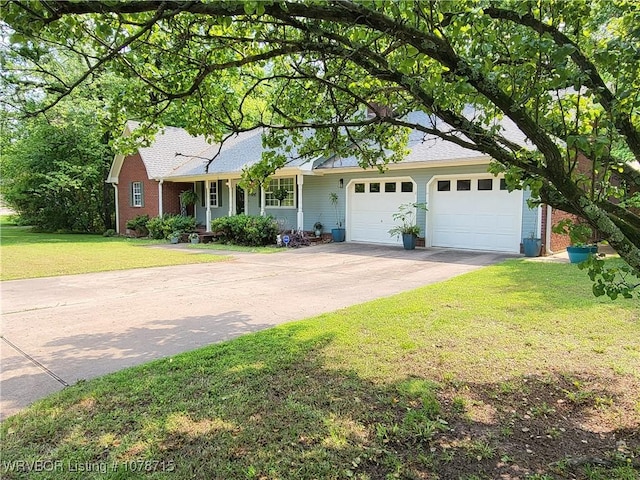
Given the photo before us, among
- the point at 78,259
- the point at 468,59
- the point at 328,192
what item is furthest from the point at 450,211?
the point at 468,59

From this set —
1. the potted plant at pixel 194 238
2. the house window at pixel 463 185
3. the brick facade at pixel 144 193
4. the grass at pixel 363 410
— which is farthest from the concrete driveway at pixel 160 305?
the brick facade at pixel 144 193

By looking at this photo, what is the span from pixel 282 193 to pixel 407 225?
591cm

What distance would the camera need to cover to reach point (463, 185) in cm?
1343

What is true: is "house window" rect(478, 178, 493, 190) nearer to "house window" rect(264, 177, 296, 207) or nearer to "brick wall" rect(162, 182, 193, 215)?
"house window" rect(264, 177, 296, 207)

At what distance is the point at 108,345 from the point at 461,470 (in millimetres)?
3939

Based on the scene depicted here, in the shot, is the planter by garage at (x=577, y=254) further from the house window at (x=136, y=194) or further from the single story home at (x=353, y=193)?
the house window at (x=136, y=194)

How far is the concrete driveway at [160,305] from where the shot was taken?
4.31 m

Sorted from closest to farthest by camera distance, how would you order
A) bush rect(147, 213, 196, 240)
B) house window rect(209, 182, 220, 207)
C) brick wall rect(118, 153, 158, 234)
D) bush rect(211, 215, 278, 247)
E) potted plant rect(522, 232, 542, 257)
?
potted plant rect(522, 232, 542, 257) < bush rect(211, 215, 278, 247) < bush rect(147, 213, 196, 240) < house window rect(209, 182, 220, 207) < brick wall rect(118, 153, 158, 234)

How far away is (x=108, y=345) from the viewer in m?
4.81

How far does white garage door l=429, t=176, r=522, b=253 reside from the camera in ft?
41.1

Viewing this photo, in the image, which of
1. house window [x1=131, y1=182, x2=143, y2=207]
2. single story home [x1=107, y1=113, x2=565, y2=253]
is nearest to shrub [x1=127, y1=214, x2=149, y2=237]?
single story home [x1=107, y1=113, x2=565, y2=253]

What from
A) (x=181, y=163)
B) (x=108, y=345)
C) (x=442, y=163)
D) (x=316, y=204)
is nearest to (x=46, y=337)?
(x=108, y=345)

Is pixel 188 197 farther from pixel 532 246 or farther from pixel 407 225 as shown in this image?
pixel 532 246

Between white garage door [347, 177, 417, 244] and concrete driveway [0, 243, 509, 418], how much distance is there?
129 inches
